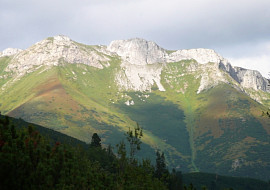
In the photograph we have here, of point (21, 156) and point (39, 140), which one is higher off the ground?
point (39, 140)

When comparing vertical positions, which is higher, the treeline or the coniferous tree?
the coniferous tree

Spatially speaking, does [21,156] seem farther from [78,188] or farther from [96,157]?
[96,157]

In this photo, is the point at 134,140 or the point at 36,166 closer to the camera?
the point at 36,166

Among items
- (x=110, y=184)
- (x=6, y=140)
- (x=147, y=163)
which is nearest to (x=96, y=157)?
(x=147, y=163)

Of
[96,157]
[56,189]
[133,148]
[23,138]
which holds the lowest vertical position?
[56,189]

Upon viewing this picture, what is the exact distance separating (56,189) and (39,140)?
569cm

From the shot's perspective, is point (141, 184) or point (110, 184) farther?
point (141, 184)

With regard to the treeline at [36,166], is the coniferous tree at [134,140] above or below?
above

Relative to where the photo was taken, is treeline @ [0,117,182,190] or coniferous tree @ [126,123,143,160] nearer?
treeline @ [0,117,182,190]

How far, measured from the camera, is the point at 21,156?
28.0 metres

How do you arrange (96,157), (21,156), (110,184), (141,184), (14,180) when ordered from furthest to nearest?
(96,157)
(141,184)
(110,184)
(21,156)
(14,180)

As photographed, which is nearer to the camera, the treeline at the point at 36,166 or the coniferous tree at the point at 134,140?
the treeline at the point at 36,166

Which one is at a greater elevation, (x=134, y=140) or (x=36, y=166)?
(x=134, y=140)

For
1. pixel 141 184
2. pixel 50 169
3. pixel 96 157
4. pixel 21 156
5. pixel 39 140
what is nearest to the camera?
pixel 21 156
